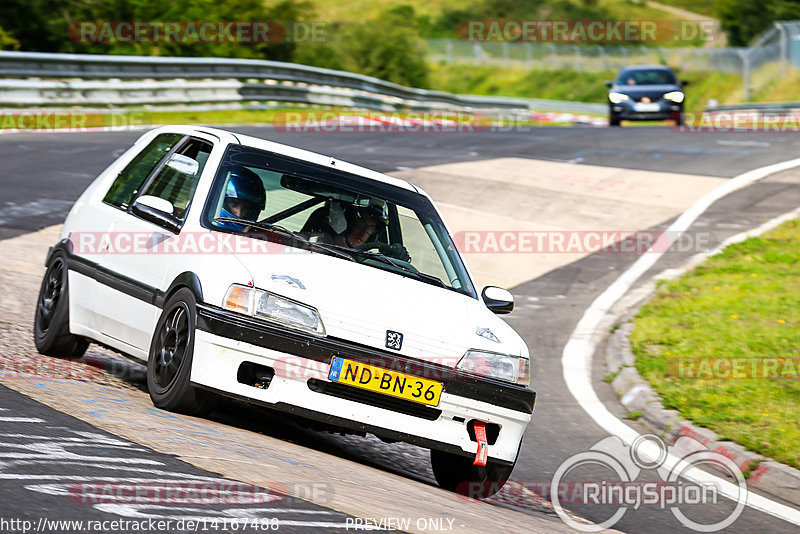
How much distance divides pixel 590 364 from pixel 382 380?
4832 mm

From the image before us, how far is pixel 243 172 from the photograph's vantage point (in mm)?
6523

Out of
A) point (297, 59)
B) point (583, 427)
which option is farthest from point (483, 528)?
point (297, 59)

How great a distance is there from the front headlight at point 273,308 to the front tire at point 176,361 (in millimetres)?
220

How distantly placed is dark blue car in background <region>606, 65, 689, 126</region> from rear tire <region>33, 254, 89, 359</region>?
24.3 metres

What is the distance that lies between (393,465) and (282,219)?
1.57 metres

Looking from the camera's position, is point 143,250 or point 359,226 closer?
point 143,250

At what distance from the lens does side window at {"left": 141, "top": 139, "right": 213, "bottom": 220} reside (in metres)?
6.57

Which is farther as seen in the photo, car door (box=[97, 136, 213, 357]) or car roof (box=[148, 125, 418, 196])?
car roof (box=[148, 125, 418, 196])

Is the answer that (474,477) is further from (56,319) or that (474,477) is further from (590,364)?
(590,364)

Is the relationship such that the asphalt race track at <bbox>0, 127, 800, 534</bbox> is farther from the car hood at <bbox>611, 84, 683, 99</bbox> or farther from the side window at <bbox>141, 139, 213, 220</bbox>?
the car hood at <bbox>611, 84, 683, 99</bbox>
